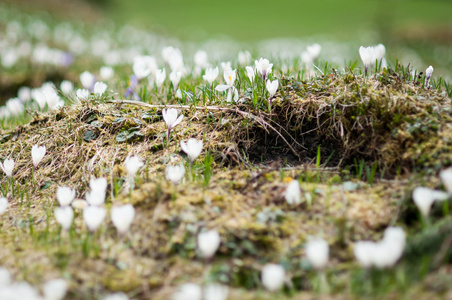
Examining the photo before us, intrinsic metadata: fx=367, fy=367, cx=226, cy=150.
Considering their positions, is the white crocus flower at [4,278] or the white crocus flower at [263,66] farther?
the white crocus flower at [263,66]

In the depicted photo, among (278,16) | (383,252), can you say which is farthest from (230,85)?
(278,16)

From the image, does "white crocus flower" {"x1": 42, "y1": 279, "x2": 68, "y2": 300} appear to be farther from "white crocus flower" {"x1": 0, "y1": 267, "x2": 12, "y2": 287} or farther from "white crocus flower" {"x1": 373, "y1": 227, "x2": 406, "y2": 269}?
"white crocus flower" {"x1": 373, "y1": 227, "x2": 406, "y2": 269}

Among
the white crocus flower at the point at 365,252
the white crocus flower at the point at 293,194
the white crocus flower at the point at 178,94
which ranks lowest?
the white crocus flower at the point at 365,252

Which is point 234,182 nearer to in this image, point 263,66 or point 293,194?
point 293,194

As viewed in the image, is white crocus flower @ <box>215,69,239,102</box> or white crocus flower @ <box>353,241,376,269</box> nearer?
white crocus flower @ <box>353,241,376,269</box>

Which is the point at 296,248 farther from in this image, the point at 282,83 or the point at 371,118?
the point at 282,83

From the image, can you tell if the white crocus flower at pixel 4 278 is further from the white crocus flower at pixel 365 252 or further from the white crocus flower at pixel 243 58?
the white crocus flower at pixel 243 58

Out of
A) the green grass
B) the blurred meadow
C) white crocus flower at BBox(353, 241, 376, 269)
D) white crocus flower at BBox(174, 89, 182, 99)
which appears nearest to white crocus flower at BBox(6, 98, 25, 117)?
the blurred meadow

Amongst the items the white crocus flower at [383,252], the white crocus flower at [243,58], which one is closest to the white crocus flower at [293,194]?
the white crocus flower at [383,252]
